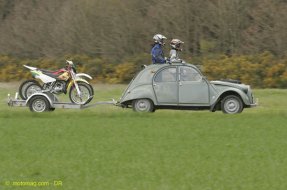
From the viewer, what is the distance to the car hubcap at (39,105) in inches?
742

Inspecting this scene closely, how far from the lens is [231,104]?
720 inches

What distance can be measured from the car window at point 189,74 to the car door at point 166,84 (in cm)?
19

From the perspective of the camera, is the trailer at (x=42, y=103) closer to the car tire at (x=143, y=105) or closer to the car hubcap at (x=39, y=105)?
the car hubcap at (x=39, y=105)

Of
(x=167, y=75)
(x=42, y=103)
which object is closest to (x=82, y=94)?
(x=42, y=103)

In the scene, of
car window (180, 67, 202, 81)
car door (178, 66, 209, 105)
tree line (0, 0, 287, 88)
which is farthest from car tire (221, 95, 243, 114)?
tree line (0, 0, 287, 88)

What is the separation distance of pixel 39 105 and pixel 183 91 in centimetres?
396

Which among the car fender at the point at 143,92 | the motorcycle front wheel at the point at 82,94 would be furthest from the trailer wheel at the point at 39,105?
the car fender at the point at 143,92

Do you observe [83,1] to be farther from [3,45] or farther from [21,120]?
[21,120]

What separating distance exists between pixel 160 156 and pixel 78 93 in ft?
24.8

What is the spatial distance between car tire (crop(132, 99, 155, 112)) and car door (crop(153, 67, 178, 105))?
337 millimetres

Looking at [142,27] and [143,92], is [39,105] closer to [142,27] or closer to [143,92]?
[143,92]

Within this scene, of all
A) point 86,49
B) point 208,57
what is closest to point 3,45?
point 86,49

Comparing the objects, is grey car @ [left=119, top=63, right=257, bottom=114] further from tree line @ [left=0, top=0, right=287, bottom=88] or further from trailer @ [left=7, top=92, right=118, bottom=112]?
tree line @ [left=0, top=0, right=287, bottom=88]

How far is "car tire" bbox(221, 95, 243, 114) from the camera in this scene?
717 inches
